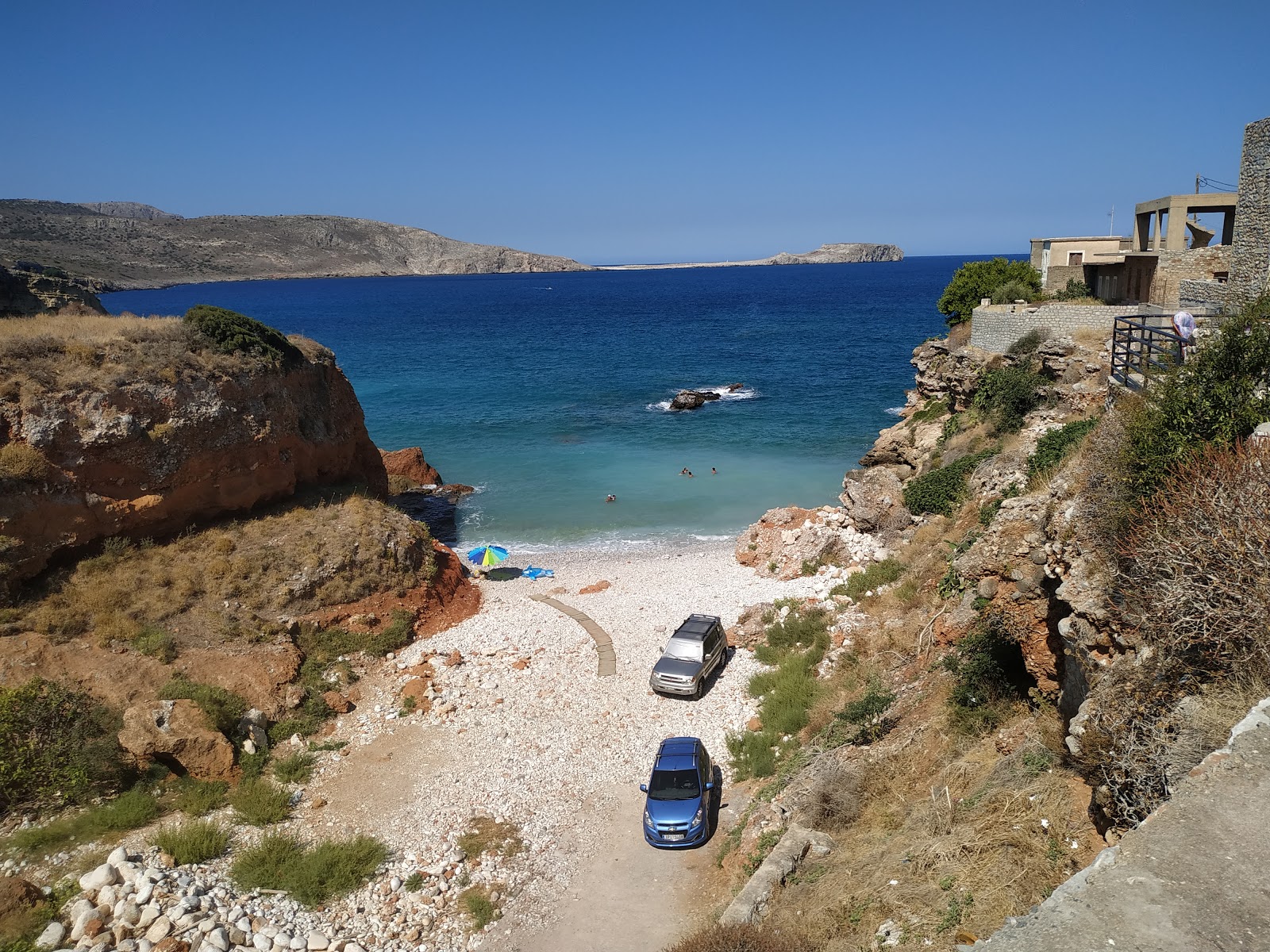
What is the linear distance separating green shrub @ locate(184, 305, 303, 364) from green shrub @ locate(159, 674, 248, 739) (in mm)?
12751

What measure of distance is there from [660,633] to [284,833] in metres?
11.8

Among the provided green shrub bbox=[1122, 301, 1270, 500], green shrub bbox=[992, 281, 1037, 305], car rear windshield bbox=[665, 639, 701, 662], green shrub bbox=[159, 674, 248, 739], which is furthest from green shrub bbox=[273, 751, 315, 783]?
green shrub bbox=[992, 281, 1037, 305]

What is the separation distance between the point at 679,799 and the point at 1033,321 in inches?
961

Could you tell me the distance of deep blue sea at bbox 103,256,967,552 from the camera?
39.7 metres

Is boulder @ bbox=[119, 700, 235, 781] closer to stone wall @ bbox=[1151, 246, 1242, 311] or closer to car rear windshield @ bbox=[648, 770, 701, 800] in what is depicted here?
car rear windshield @ bbox=[648, 770, 701, 800]

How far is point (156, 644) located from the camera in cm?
1977

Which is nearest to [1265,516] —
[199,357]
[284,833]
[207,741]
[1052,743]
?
[1052,743]

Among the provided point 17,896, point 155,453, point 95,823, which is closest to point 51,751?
point 95,823

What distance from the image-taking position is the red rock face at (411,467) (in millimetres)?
42969

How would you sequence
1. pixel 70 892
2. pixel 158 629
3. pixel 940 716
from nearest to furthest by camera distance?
1. pixel 70 892
2. pixel 940 716
3. pixel 158 629

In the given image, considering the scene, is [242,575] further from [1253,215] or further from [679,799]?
[1253,215]

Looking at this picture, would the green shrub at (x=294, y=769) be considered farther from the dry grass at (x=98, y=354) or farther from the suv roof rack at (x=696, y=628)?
the dry grass at (x=98, y=354)

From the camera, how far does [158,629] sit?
20.5m

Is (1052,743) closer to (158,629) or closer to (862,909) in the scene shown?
(862,909)
